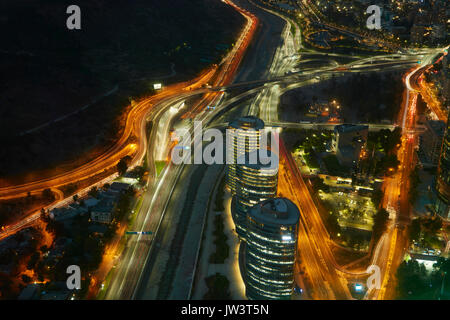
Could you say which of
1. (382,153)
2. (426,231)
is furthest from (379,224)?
(382,153)

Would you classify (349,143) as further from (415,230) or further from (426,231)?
(415,230)

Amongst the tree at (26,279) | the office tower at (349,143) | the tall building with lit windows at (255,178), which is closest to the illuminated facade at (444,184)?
the office tower at (349,143)

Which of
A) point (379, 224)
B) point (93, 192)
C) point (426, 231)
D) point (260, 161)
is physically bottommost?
point (426, 231)

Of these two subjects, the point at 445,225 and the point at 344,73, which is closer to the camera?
the point at 445,225

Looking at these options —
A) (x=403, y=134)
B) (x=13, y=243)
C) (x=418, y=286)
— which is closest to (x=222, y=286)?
(x=418, y=286)

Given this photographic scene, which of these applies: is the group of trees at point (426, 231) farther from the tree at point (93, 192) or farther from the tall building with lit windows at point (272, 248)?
the tree at point (93, 192)

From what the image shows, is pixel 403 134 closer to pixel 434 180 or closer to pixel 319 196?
pixel 434 180
